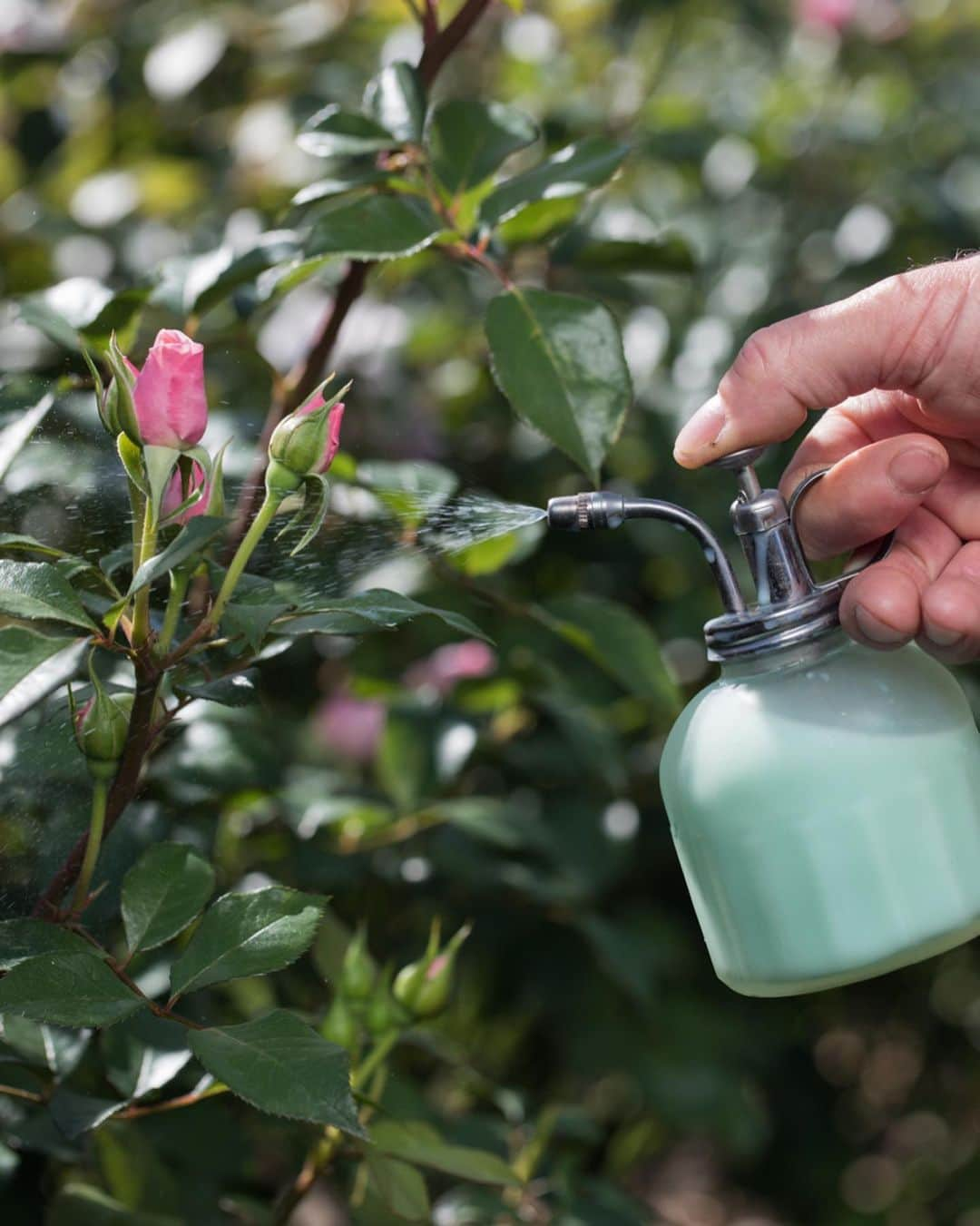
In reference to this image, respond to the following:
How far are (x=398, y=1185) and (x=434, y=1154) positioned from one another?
0.03 m

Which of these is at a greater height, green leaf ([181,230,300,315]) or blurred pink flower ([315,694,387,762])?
green leaf ([181,230,300,315])

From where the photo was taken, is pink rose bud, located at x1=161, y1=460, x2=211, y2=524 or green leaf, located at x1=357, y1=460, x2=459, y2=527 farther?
green leaf, located at x1=357, y1=460, x2=459, y2=527

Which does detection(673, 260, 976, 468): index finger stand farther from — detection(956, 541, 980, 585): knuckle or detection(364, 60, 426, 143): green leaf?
detection(364, 60, 426, 143): green leaf

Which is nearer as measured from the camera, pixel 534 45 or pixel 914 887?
pixel 914 887

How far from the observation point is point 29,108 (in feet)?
5.70

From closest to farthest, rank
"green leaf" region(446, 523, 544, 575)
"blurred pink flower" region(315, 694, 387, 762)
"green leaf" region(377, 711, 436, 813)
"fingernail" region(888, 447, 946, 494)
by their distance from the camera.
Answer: "fingernail" region(888, 447, 946, 494), "green leaf" region(446, 523, 544, 575), "green leaf" region(377, 711, 436, 813), "blurred pink flower" region(315, 694, 387, 762)

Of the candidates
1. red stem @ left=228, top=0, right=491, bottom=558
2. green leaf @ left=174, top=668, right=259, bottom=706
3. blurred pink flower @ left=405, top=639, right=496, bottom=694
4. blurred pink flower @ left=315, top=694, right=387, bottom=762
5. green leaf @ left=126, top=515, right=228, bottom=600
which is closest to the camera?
green leaf @ left=126, top=515, right=228, bottom=600

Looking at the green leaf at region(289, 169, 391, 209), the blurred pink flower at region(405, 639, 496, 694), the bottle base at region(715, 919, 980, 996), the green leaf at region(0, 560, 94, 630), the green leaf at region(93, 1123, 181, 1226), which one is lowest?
the blurred pink flower at region(405, 639, 496, 694)

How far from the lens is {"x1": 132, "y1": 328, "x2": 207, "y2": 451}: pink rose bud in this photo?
0.67m

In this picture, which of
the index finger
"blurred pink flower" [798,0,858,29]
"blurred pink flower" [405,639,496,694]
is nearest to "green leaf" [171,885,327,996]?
the index finger

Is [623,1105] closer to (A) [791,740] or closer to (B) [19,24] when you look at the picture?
(A) [791,740]

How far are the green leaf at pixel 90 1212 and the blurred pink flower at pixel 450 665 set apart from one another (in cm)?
61

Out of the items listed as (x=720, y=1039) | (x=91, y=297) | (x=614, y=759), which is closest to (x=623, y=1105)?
(x=720, y=1039)

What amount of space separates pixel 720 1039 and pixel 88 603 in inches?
50.1
